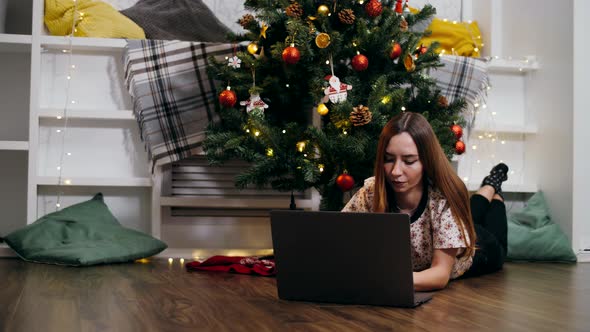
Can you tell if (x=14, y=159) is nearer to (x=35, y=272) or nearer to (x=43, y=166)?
(x=43, y=166)

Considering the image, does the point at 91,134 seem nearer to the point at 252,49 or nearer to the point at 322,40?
the point at 252,49

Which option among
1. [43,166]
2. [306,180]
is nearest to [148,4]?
[43,166]

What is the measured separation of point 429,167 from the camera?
2143mm

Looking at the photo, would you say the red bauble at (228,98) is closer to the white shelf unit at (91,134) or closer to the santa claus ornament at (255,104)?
the santa claus ornament at (255,104)

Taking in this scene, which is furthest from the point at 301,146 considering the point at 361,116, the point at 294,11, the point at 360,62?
the point at 294,11

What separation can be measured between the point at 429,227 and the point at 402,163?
0.24 meters

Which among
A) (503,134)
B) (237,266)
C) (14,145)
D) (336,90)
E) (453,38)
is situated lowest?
(237,266)

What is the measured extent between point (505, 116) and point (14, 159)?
246 cm

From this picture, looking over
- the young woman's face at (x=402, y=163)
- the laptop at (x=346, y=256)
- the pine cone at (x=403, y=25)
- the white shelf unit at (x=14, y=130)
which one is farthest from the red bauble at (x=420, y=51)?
the white shelf unit at (x=14, y=130)

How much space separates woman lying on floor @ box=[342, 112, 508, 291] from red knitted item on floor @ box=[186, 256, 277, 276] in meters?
0.47

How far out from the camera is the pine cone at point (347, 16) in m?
2.87

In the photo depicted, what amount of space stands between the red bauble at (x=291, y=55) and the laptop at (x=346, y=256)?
1025 mm

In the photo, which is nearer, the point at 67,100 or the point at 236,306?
the point at 236,306

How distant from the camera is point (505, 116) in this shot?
3906 mm
